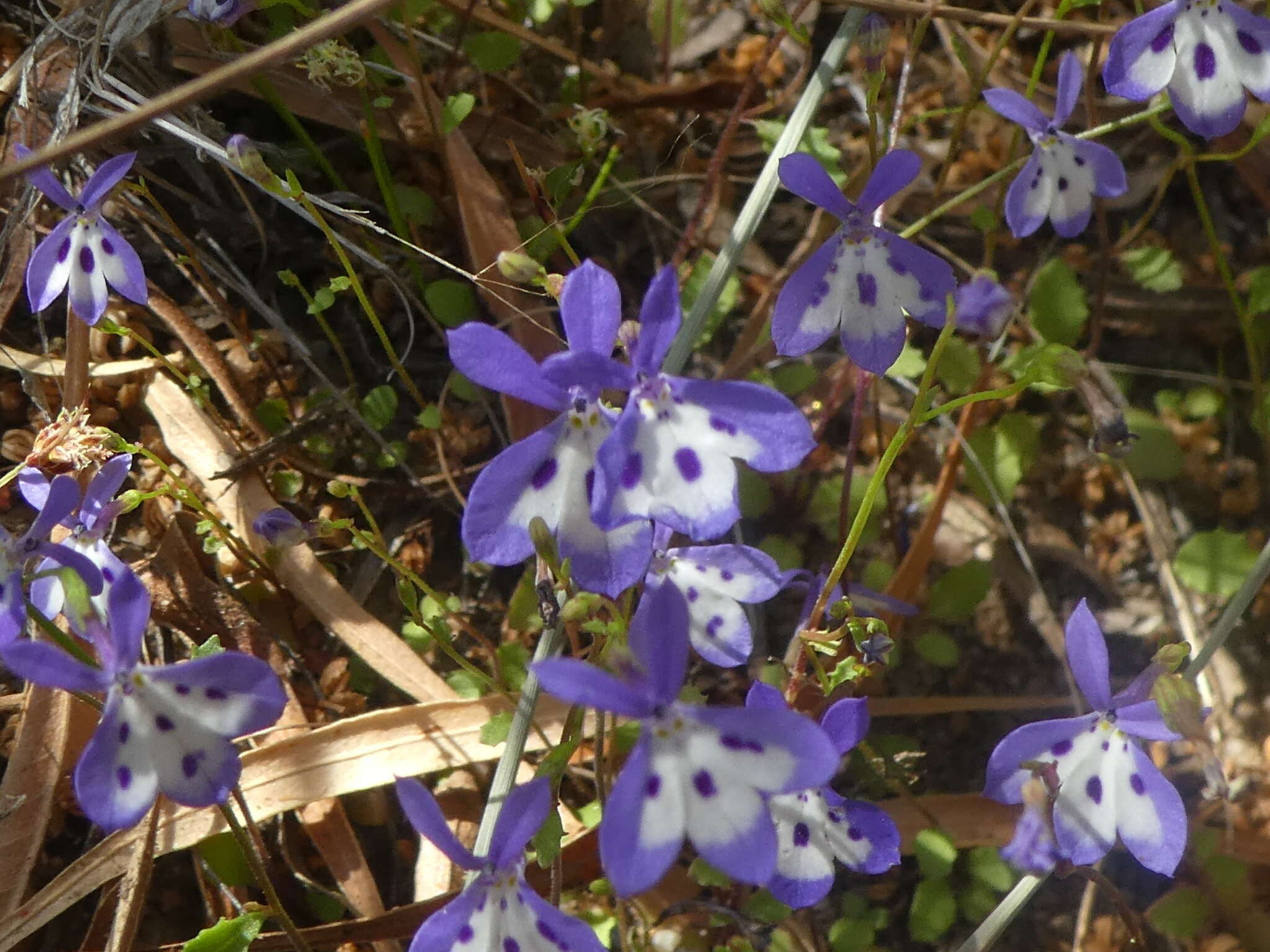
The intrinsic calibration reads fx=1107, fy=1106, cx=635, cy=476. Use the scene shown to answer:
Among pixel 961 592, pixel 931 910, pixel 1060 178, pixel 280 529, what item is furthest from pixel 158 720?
pixel 1060 178

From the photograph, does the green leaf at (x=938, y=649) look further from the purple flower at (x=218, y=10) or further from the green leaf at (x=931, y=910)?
the purple flower at (x=218, y=10)

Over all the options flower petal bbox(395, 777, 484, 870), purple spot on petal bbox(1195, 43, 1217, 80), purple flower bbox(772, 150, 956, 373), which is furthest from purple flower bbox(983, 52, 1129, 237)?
flower petal bbox(395, 777, 484, 870)

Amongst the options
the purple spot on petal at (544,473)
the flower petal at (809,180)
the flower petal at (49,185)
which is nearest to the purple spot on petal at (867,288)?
the flower petal at (809,180)

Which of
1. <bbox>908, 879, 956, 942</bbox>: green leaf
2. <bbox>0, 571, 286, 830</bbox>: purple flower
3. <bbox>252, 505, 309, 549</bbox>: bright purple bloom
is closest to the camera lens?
<bbox>0, 571, 286, 830</bbox>: purple flower

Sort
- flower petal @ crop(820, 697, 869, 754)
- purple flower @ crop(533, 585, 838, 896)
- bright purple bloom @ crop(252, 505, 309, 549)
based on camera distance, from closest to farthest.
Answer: purple flower @ crop(533, 585, 838, 896) < flower petal @ crop(820, 697, 869, 754) < bright purple bloom @ crop(252, 505, 309, 549)

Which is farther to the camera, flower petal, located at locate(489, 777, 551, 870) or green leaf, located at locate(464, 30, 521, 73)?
green leaf, located at locate(464, 30, 521, 73)

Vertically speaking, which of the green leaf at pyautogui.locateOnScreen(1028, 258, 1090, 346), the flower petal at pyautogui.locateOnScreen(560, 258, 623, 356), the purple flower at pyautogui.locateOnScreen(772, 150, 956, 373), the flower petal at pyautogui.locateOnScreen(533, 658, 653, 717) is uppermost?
the flower petal at pyautogui.locateOnScreen(560, 258, 623, 356)

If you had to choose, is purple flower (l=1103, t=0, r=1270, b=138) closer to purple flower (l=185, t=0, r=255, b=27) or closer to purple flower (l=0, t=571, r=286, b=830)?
purple flower (l=185, t=0, r=255, b=27)
